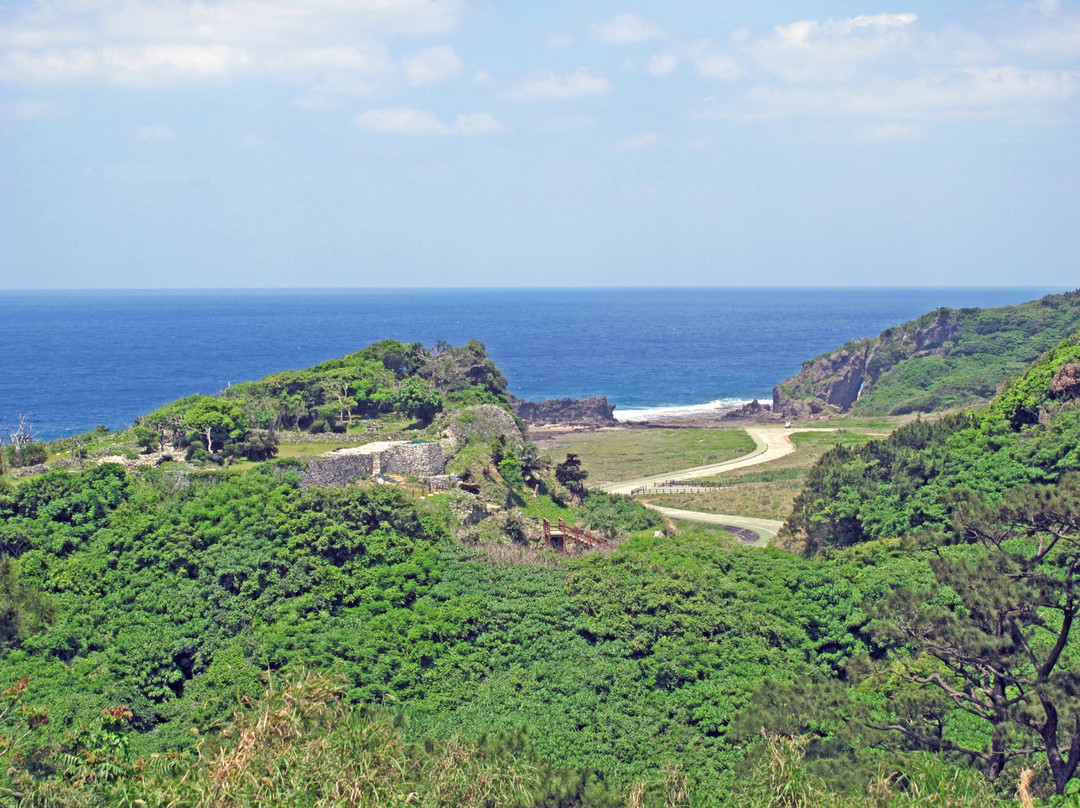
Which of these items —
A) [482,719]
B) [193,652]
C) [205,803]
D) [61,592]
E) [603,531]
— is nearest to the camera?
[205,803]

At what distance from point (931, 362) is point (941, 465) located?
2964 inches

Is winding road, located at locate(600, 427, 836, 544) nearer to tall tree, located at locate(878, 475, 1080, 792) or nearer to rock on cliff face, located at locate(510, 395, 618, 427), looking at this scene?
rock on cliff face, located at locate(510, 395, 618, 427)

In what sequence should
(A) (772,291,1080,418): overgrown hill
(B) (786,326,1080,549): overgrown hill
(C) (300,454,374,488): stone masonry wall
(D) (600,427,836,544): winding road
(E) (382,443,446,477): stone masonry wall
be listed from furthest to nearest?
(A) (772,291,1080,418): overgrown hill
(D) (600,427,836,544): winding road
(E) (382,443,446,477): stone masonry wall
(B) (786,326,1080,549): overgrown hill
(C) (300,454,374,488): stone masonry wall

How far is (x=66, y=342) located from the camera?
180 m

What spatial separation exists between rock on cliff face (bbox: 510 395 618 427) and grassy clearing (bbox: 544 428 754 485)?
19.0ft

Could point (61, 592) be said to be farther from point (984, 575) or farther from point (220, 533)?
point (984, 575)

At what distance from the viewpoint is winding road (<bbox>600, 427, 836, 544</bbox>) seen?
172 ft

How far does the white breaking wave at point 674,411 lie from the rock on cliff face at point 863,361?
6.57 metres

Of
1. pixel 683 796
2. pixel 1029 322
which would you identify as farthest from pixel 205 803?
pixel 1029 322

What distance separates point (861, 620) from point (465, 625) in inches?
494

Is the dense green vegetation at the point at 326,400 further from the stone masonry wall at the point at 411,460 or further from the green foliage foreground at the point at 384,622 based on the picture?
the stone masonry wall at the point at 411,460

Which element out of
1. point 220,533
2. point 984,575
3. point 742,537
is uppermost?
point 984,575

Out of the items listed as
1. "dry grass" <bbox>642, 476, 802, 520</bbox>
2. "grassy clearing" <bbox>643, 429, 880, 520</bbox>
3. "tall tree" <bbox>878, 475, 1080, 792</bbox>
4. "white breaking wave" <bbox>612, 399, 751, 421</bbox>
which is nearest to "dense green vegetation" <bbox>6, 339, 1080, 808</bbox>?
"tall tree" <bbox>878, 475, 1080, 792</bbox>

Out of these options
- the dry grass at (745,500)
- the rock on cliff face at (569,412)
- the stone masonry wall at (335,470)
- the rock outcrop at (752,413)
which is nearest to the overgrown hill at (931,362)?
the rock outcrop at (752,413)
